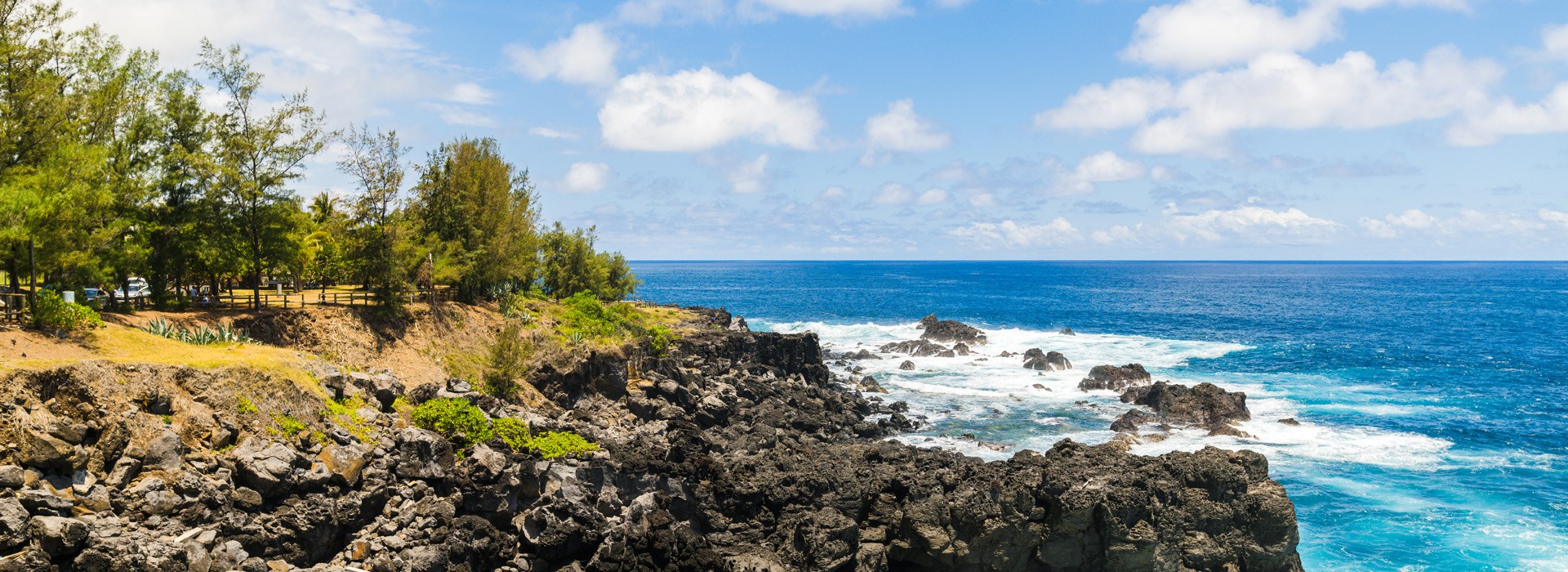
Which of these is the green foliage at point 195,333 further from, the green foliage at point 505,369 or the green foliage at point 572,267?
the green foliage at point 572,267

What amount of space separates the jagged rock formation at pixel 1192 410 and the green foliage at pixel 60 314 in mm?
48605

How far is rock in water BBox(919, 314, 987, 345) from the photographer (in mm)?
91750

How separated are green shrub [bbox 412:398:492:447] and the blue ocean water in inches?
1003

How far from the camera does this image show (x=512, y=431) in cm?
3034

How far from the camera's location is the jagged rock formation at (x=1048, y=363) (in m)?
74.2

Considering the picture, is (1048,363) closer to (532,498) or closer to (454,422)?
(532,498)

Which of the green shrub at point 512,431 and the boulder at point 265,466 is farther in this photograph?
the green shrub at point 512,431

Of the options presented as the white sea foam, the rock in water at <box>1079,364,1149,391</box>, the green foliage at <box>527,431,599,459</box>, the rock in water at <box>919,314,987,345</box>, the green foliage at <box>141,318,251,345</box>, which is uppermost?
the green foliage at <box>141,318,251,345</box>

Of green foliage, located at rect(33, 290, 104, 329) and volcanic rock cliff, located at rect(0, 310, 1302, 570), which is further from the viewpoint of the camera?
green foliage, located at rect(33, 290, 104, 329)

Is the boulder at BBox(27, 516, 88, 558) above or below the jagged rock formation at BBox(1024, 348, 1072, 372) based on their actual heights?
above

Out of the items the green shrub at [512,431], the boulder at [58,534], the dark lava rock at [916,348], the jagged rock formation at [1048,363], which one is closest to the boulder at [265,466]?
the boulder at [58,534]

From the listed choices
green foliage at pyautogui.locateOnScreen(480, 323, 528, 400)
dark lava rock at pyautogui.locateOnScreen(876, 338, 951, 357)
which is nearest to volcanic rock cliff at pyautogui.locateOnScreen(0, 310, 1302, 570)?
green foliage at pyautogui.locateOnScreen(480, 323, 528, 400)

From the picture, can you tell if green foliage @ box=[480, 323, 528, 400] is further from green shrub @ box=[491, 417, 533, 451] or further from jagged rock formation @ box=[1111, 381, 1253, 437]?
jagged rock formation @ box=[1111, 381, 1253, 437]

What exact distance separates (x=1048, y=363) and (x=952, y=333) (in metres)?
19.0
